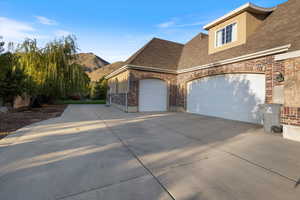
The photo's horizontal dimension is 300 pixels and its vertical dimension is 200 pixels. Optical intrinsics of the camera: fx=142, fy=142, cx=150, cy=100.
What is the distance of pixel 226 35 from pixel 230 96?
13.8ft

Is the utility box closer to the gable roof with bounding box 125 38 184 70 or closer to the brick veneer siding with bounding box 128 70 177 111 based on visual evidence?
the brick veneer siding with bounding box 128 70 177 111

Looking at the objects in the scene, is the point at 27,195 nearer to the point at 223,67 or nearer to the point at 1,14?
the point at 223,67

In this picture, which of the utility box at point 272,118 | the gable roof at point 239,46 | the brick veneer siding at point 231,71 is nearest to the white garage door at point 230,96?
the brick veneer siding at point 231,71

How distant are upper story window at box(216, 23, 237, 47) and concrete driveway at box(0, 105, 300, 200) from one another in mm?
6717

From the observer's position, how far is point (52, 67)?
12.1m

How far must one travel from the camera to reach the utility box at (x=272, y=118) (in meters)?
5.41

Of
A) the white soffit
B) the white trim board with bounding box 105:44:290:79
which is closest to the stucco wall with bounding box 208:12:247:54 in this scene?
the white soffit

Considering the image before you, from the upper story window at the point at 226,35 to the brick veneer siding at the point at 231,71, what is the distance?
2.00 meters

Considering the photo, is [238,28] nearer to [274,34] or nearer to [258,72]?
[274,34]

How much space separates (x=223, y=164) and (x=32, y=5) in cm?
1198

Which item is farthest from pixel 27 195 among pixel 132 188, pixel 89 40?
pixel 89 40

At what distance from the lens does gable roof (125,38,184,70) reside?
443 inches

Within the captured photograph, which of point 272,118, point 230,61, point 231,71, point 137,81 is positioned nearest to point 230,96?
point 231,71

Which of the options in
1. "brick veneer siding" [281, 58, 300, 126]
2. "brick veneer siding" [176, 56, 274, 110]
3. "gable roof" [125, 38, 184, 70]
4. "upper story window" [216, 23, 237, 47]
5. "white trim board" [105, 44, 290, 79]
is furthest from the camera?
"gable roof" [125, 38, 184, 70]
